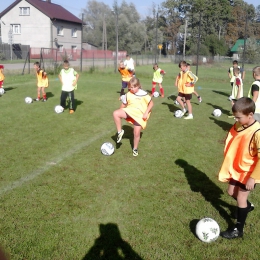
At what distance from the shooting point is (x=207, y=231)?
3510 mm

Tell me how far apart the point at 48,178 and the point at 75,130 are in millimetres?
3334

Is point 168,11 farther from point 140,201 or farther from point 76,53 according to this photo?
point 140,201

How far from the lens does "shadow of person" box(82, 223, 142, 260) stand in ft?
10.7

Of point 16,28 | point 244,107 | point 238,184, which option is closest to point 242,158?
point 238,184

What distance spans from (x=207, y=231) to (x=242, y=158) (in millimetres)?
921

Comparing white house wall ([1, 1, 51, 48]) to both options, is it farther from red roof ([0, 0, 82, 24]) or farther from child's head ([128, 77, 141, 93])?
child's head ([128, 77, 141, 93])

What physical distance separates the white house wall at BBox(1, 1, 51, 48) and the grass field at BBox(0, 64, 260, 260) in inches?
1635

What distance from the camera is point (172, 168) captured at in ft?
18.9

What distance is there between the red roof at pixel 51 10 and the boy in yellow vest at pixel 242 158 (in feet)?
158

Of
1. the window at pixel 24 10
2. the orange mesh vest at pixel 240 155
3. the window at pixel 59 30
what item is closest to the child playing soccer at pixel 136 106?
Result: the orange mesh vest at pixel 240 155

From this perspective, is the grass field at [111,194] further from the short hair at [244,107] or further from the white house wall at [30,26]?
the white house wall at [30,26]

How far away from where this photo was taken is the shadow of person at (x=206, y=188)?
14.1 ft

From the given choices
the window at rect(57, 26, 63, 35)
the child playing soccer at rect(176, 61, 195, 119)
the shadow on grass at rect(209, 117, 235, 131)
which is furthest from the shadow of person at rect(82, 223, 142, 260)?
the window at rect(57, 26, 63, 35)

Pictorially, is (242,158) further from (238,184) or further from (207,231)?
(207,231)
